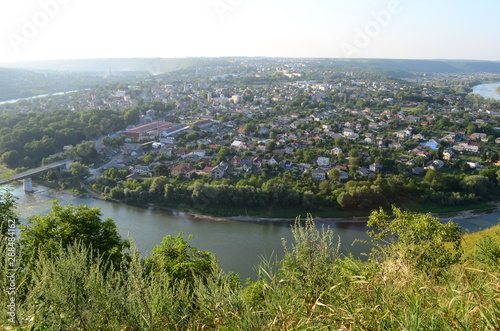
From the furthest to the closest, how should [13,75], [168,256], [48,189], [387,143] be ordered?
[13,75] → [387,143] → [48,189] → [168,256]

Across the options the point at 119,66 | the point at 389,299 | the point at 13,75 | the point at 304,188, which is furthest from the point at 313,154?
the point at 119,66

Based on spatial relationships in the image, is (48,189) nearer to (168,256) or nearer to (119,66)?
(168,256)

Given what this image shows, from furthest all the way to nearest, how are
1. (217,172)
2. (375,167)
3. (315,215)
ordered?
(375,167)
(217,172)
(315,215)

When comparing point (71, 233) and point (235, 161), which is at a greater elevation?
point (71, 233)

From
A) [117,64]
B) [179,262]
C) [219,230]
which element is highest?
[117,64]

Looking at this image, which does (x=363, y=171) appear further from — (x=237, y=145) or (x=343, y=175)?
(x=237, y=145)

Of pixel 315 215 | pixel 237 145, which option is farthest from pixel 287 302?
pixel 237 145
